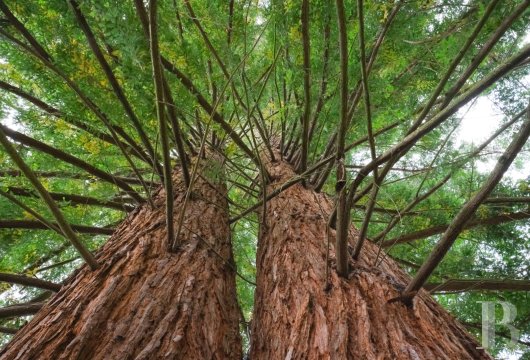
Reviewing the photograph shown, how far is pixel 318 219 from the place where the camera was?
2.22 metres

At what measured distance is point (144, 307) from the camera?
1415mm

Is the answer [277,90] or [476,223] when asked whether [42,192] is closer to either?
[277,90]

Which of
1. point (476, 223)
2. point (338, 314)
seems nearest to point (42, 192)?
point (338, 314)

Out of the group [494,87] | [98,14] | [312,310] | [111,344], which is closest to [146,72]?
[98,14]

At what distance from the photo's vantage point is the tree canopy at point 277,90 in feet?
4.12

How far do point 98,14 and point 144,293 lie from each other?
114cm

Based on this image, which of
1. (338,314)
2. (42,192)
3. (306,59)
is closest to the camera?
(42,192)

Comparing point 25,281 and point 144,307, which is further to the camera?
point 25,281

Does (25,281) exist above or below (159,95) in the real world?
below

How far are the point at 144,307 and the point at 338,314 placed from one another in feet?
2.48

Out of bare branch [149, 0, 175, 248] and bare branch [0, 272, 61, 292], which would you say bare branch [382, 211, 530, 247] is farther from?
bare branch [0, 272, 61, 292]

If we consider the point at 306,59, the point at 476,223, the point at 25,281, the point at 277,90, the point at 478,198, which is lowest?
the point at 25,281

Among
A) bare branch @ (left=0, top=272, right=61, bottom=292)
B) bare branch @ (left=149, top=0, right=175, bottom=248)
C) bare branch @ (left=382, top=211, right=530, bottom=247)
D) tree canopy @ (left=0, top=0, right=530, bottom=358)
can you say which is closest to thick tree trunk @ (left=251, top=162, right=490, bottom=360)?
tree canopy @ (left=0, top=0, right=530, bottom=358)

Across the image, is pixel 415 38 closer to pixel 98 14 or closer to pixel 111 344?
pixel 98 14
